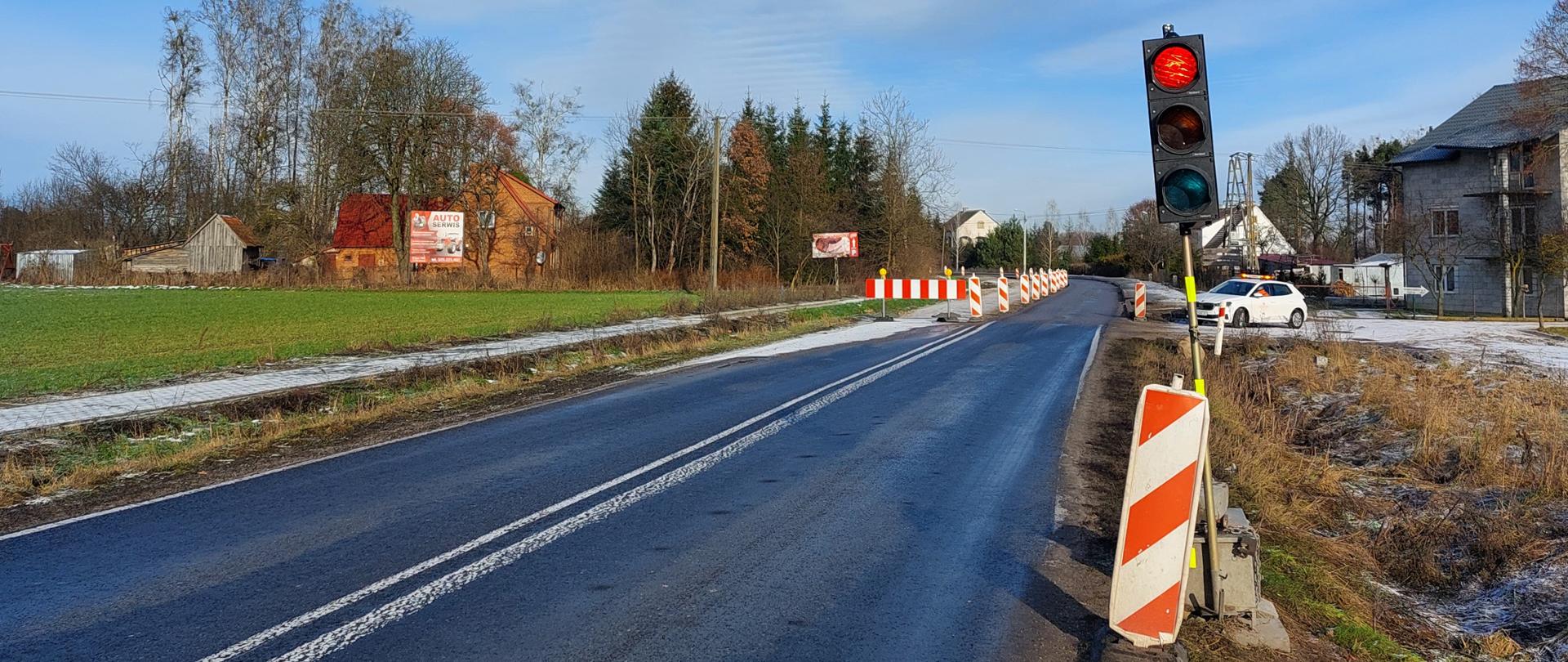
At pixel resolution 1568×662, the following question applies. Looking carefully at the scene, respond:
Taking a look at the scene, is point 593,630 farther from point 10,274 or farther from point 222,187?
point 10,274

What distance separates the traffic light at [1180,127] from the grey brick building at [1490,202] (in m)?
35.5

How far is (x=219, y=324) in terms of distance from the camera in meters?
26.7

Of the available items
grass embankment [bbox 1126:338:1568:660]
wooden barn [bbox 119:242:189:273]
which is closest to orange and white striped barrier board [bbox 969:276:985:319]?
grass embankment [bbox 1126:338:1568:660]

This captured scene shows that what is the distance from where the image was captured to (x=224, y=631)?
15.0ft

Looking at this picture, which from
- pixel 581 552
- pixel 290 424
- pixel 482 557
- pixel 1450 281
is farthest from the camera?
pixel 1450 281

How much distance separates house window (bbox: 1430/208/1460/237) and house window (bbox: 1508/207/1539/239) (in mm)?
1912

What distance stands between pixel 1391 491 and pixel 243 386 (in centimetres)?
1470

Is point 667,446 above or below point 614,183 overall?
below

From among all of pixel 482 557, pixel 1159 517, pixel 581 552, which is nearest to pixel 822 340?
pixel 581 552

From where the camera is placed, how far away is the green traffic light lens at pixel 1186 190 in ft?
16.9

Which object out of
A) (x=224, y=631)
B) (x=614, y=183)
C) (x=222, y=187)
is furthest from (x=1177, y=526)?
(x=222, y=187)

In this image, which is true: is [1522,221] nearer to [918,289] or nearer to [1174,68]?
[918,289]

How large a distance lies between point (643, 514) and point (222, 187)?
235 feet

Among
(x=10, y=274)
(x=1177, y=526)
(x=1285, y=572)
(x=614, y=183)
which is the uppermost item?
(x=614, y=183)
